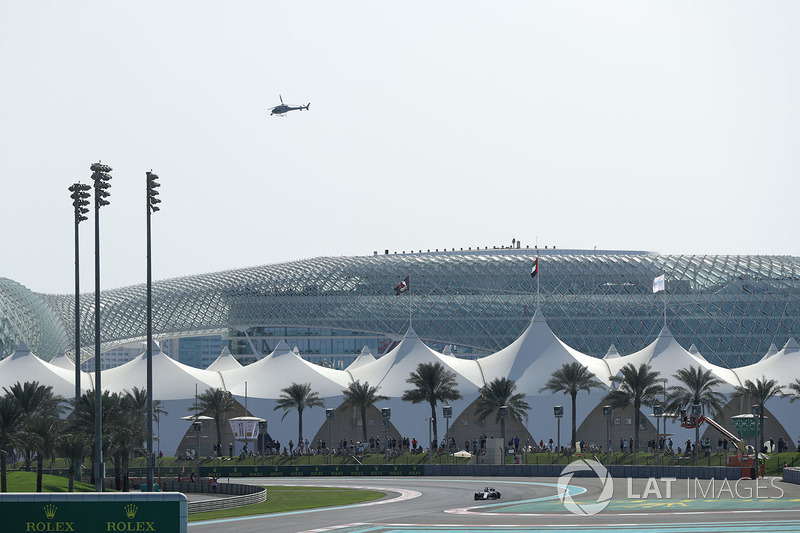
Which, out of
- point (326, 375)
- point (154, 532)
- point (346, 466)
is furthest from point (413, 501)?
point (326, 375)

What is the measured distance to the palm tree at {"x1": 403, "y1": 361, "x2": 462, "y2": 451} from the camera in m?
88.5

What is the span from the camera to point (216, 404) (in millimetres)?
92062

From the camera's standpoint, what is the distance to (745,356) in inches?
5359

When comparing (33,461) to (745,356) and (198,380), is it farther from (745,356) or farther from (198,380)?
(745,356)

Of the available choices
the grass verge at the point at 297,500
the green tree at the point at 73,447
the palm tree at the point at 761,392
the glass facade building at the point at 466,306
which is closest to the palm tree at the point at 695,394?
the palm tree at the point at 761,392

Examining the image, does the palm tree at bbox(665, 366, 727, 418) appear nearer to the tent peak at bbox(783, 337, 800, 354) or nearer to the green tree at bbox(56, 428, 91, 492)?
the tent peak at bbox(783, 337, 800, 354)

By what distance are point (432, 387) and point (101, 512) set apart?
64.1 metres

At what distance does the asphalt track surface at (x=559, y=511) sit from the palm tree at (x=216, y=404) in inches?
1199

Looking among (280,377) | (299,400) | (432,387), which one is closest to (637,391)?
(432,387)

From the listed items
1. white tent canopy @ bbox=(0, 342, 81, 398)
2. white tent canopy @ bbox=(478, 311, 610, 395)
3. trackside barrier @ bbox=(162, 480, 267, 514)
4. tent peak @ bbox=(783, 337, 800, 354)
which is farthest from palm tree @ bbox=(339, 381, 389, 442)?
tent peak @ bbox=(783, 337, 800, 354)

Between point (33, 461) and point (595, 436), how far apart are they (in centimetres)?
3757

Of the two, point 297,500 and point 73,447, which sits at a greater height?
point 73,447

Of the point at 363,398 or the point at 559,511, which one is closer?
the point at 559,511

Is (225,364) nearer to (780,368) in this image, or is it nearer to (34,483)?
(780,368)
